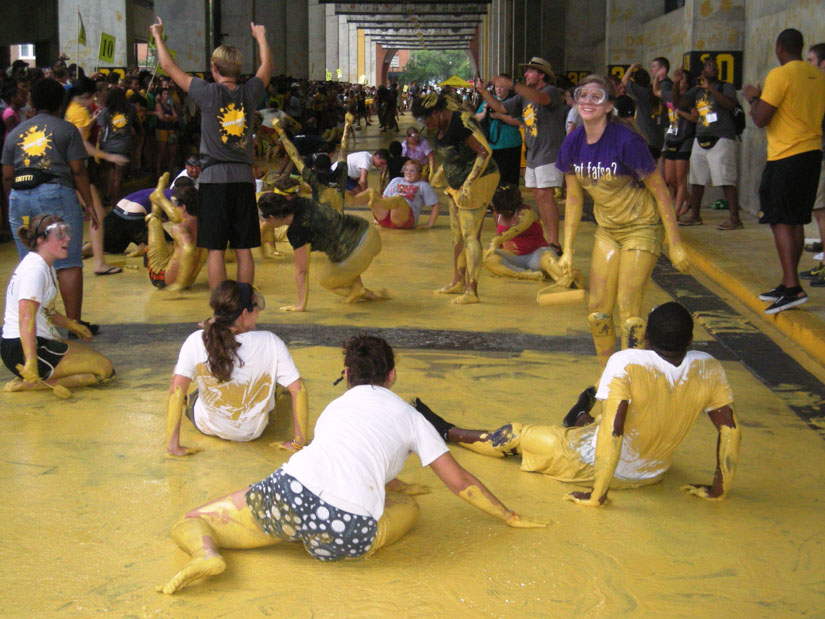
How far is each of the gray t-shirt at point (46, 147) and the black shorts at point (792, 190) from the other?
504 centimetres

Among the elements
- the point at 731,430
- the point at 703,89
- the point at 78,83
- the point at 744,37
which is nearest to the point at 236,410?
the point at 731,430

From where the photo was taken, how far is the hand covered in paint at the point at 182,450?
4574mm

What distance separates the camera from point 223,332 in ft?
14.6

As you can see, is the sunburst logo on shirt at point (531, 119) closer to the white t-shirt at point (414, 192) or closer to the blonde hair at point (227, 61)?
the white t-shirt at point (414, 192)

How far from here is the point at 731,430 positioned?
13.2 ft

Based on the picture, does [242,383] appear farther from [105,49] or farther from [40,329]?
[105,49]

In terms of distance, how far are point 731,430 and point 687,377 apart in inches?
11.4

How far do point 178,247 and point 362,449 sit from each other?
5.41 metres

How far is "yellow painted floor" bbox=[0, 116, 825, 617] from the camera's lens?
11.0 ft

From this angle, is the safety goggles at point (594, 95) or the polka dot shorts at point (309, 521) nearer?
the polka dot shorts at point (309, 521)

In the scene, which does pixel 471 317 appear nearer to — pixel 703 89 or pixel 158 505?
pixel 158 505

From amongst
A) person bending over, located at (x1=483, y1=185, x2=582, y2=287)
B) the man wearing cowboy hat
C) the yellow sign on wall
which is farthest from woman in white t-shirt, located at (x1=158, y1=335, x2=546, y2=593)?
the yellow sign on wall

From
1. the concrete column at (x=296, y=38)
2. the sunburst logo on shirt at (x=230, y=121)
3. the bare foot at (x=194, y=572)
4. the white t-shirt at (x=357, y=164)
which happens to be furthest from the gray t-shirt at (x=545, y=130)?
the concrete column at (x=296, y=38)

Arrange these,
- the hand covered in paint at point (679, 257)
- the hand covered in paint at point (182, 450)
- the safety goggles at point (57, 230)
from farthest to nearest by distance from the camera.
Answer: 1. the safety goggles at point (57, 230)
2. the hand covered in paint at point (679, 257)
3. the hand covered in paint at point (182, 450)
